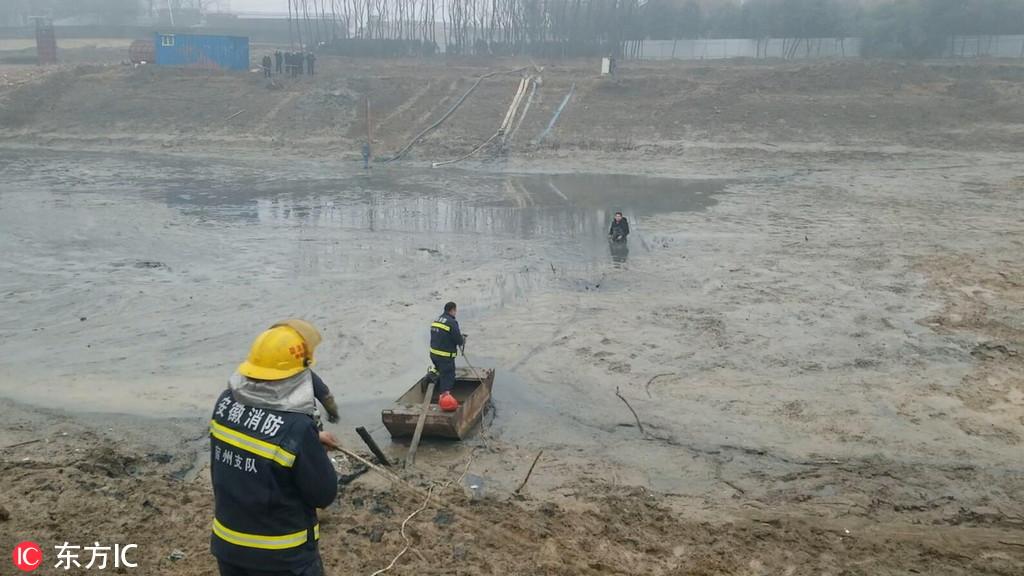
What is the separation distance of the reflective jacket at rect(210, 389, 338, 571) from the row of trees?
47357 mm

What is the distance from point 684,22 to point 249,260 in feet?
144

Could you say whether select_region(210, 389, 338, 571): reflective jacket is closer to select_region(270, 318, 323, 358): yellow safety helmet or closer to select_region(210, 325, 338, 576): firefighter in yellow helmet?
select_region(210, 325, 338, 576): firefighter in yellow helmet

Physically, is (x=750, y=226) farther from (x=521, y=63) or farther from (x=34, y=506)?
A: (x=521, y=63)

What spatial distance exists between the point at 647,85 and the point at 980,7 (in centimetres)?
2139

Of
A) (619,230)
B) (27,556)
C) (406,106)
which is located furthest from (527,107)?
(27,556)

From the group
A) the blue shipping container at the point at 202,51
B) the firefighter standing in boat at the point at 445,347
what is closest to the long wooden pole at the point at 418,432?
the firefighter standing in boat at the point at 445,347

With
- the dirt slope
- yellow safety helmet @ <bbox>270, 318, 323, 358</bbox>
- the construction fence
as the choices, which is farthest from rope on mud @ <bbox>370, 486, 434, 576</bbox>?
the construction fence

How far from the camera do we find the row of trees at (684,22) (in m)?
43.8

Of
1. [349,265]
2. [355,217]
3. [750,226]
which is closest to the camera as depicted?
[349,265]

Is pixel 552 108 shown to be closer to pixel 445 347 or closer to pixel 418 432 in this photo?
pixel 445 347

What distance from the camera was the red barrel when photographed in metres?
43.7

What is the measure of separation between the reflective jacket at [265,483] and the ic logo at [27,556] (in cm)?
281

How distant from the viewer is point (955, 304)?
1334cm

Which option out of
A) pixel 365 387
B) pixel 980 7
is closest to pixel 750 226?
pixel 365 387
